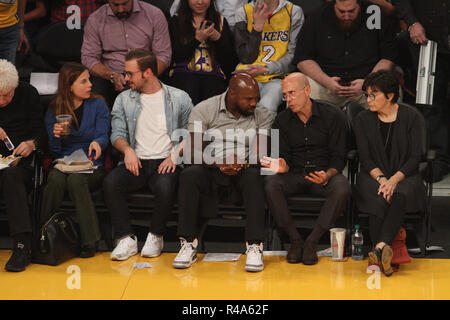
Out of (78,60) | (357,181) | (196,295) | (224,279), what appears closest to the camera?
(196,295)

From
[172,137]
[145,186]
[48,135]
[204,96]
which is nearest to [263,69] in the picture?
[204,96]

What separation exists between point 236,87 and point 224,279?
138 cm

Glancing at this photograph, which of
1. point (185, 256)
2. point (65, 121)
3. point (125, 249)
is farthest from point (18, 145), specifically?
point (185, 256)

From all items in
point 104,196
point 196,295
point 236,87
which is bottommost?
point 196,295

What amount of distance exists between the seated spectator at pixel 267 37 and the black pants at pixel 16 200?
207 centimetres

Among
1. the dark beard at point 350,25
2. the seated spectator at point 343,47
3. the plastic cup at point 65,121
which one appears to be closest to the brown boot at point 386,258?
the seated spectator at point 343,47

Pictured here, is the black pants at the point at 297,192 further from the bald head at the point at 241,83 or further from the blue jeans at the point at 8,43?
the blue jeans at the point at 8,43

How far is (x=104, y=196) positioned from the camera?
193 inches

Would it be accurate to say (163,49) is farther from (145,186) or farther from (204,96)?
(145,186)

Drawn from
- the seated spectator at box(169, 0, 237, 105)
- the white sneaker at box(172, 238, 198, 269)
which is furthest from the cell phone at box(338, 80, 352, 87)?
the white sneaker at box(172, 238, 198, 269)

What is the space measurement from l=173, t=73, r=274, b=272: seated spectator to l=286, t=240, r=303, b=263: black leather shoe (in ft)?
0.74

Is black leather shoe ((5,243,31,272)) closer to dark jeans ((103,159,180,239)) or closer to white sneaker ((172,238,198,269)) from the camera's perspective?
dark jeans ((103,159,180,239))

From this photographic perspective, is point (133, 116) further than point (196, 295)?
Yes

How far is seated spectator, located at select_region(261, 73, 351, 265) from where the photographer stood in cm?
468
